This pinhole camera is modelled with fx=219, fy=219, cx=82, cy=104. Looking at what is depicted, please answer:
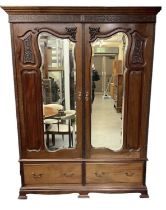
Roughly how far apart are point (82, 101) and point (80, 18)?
2.50ft

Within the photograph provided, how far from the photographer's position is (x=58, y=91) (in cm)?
216

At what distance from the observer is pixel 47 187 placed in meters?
2.38

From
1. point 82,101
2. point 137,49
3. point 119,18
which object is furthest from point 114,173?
point 119,18

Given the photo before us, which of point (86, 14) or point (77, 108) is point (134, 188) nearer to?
point (77, 108)

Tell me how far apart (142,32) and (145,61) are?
264 millimetres

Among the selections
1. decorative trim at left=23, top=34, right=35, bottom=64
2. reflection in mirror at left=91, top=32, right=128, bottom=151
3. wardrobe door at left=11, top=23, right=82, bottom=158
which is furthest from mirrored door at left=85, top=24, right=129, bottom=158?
decorative trim at left=23, top=34, right=35, bottom=64

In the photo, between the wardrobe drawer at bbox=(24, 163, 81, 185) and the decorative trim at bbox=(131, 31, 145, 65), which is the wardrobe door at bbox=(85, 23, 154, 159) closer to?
the decorative trim at bbox=(131, 31, 145, 65)

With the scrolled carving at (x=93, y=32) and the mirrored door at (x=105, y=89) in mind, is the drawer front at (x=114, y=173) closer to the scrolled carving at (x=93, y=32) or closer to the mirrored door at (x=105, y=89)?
the mirrored door at (x=105, y=89)

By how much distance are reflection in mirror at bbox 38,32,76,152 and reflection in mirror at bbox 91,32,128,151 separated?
21 cm

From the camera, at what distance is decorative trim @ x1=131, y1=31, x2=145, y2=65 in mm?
2012

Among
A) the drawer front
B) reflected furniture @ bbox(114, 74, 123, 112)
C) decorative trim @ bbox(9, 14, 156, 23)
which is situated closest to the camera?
decorative trim @ bbox(9, 14, 156, 23)

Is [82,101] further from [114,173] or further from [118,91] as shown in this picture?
[114,173]

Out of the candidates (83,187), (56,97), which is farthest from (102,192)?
(56,97)

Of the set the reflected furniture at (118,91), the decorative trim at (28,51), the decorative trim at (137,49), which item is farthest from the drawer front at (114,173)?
the decorative trim at (28,51)
